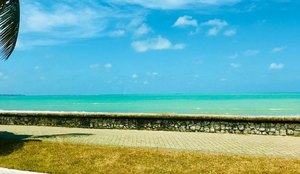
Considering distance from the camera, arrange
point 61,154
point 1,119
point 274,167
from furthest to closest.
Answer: point 1,119 < point 61,154 < point 274,167

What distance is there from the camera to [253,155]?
469 inches

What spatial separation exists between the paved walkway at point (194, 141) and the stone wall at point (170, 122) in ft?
1.74

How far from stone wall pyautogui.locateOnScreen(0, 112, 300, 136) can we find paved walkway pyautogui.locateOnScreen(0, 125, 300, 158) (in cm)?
53

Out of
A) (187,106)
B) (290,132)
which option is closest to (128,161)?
(290,132)

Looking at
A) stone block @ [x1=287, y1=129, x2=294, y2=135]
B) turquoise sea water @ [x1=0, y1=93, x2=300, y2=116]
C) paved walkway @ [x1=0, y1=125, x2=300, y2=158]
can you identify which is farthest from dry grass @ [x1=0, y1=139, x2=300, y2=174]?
turquoise sea water @ [x1=0, y1=93, x2=300, y2=116]

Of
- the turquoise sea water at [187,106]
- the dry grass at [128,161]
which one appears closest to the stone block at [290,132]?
the dry grass at [128,161]

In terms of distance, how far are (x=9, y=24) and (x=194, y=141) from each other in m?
7.69

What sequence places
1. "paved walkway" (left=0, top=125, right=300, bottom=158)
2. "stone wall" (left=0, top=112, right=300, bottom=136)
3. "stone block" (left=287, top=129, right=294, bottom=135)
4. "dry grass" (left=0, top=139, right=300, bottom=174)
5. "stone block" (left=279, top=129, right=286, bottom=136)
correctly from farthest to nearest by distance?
"stone wall" (left=0, top=112, right=300, bottom=136)
"stone block" (left=279, top=129, right=286, bottom=136)
"stone block" (left=287, top=129, right=294, bottom=135)
"paved walkway" (left=0, top=125, right=300, bottom=158)
"dry grass" (left=0, top=139, right=300, bottom=174)

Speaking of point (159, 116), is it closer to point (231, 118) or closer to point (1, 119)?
point (231, 118)

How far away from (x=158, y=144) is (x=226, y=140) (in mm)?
2775

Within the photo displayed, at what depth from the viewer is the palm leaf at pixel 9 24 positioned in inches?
544

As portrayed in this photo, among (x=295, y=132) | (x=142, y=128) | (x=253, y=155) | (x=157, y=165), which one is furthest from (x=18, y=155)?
(x=295, y=132)

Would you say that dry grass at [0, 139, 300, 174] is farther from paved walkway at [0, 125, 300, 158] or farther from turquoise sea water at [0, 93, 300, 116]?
turquoise sea water at [0, 93, 300, 116]

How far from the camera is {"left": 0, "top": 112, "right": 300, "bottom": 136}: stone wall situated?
54.6ft
